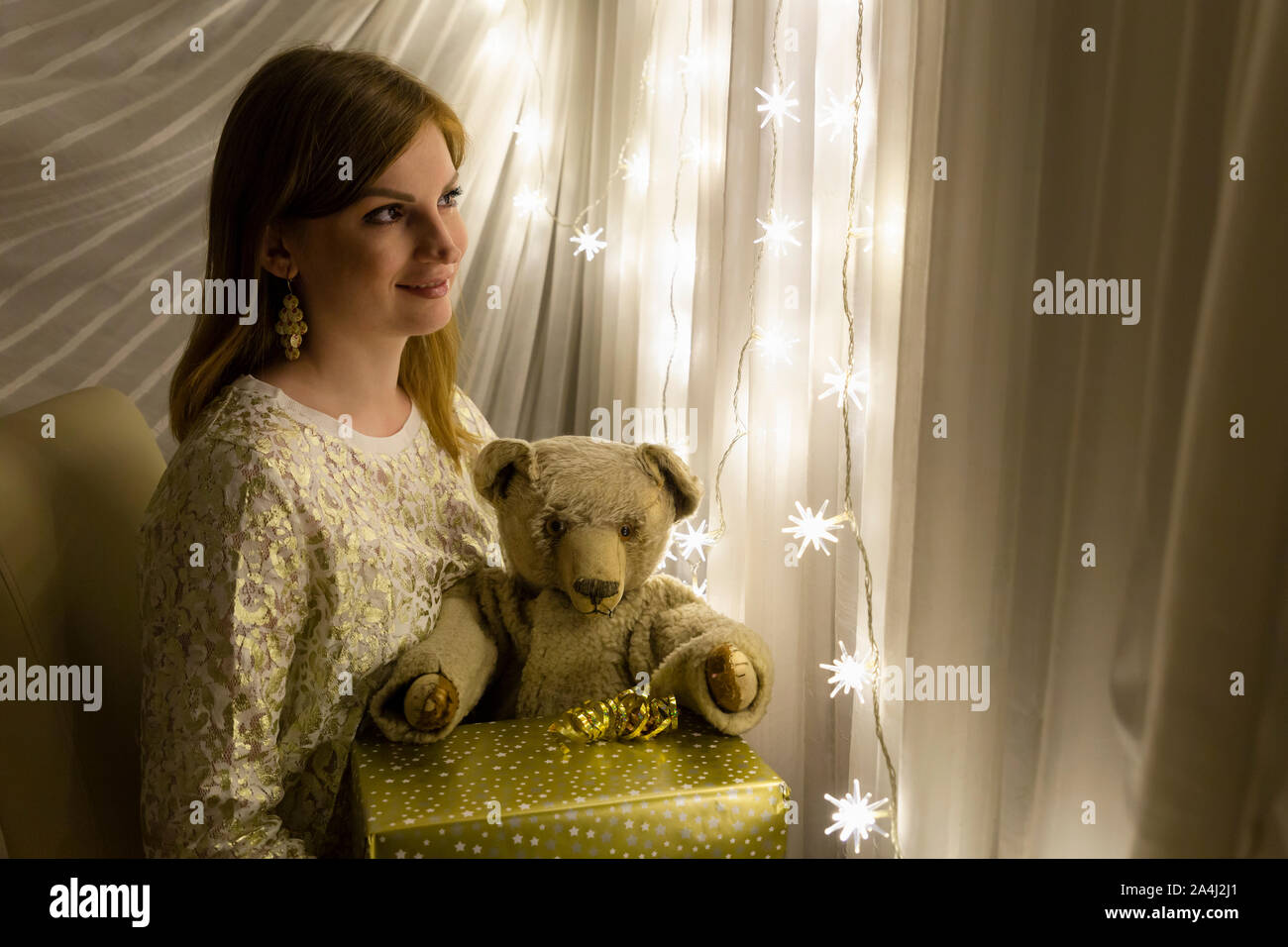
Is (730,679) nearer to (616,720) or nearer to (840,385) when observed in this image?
(616,720)

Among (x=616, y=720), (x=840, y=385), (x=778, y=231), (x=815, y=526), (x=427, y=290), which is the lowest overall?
(x=616, y=720)

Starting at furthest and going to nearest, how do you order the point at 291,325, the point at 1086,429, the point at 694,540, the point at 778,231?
1. the point at 694,540
2. the point at 778,231
3. the point at 291,325
4. the point at 1086,429

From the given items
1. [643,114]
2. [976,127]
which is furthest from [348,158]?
[643,114]

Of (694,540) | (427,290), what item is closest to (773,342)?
(694,540)

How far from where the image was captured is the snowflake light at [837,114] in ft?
3.77

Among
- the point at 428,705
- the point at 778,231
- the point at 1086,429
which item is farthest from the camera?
the point at 778,231

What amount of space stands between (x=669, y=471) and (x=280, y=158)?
574mm

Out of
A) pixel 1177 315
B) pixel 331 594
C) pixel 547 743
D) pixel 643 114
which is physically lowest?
pixel 547 743

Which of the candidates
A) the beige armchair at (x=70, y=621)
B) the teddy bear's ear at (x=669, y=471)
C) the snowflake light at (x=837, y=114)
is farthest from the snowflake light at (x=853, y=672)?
the beige armchair at (x=70, y=621)

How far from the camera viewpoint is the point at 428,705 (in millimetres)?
1031

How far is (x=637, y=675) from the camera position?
1.18 meters

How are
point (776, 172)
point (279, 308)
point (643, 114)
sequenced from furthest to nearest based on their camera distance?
point (643, 114), point (776, 172), point (279, 308)

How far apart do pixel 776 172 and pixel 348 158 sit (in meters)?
0.56
